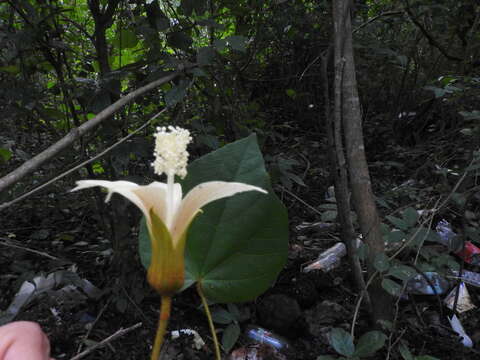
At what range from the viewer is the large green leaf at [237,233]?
0.49 meters

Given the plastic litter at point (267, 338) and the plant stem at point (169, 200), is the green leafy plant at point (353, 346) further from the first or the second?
the plant stem at point (169, 200)

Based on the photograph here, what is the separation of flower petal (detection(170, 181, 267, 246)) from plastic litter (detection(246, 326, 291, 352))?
78 cm

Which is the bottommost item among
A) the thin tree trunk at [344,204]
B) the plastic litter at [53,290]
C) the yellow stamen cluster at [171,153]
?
the plastic litter at [53,290]

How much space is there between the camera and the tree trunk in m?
0.96

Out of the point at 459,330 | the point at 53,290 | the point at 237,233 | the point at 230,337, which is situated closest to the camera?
the point at 237,233

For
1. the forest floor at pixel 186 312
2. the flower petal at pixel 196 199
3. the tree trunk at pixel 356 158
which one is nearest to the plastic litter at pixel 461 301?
the forest floor at pixel 186 312

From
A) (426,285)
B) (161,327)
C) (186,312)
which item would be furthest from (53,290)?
(426,285)

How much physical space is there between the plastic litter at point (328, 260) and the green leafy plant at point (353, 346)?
0.53 m

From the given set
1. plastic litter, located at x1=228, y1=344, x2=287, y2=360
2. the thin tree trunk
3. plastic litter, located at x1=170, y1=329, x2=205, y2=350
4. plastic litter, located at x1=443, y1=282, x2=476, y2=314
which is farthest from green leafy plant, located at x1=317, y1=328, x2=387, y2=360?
plastic litter, located at x1=443, y1=282, x2=476, y2=314

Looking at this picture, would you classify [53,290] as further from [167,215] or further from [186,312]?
[167,215]

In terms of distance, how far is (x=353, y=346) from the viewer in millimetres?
775

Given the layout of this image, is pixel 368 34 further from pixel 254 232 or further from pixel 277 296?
pixel 254 232

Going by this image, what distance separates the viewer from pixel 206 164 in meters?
0.49

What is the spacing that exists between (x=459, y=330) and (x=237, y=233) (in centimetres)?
86
